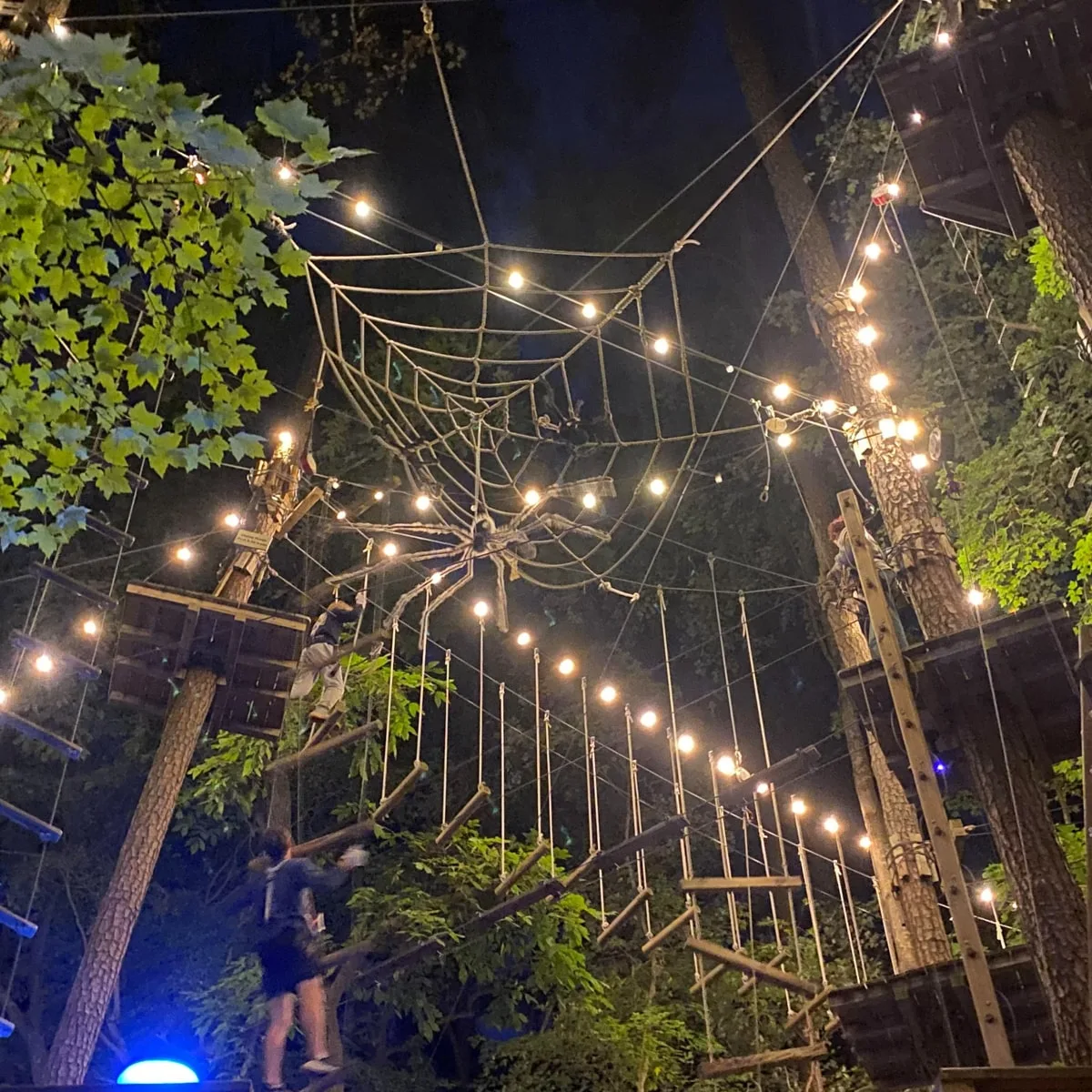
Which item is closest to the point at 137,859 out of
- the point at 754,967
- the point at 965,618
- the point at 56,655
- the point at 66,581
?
the point at 56,655

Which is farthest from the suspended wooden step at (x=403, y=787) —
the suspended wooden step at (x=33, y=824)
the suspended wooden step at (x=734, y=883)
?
Result: the suspended wooden step at (x=33, y=824)

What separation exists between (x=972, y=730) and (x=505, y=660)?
26.1 ft

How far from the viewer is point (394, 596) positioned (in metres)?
11.8

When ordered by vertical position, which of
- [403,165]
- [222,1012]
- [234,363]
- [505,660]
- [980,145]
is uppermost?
[403,165]

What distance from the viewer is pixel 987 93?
13.8 feet

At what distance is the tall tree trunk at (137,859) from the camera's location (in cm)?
612

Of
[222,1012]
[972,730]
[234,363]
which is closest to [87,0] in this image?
[234,363]

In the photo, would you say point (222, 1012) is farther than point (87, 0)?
Yes

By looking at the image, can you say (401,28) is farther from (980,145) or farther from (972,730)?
(972,730)

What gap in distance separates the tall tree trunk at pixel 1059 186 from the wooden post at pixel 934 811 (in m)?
1.30

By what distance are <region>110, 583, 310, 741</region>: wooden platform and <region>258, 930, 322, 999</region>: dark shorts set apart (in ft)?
5.43

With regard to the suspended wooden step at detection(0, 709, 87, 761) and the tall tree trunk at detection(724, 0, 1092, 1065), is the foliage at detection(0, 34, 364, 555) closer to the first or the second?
the suspended wooden step at detection(0, 709, 87, 761)

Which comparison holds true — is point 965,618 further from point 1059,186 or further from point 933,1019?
point 933,1019

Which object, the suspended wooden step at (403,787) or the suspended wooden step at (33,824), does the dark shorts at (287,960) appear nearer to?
the suspended wooden step at (403,787)
